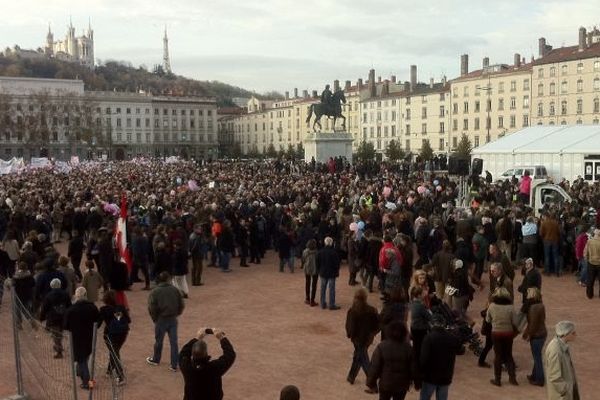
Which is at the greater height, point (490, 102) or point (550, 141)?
point (490, 102)

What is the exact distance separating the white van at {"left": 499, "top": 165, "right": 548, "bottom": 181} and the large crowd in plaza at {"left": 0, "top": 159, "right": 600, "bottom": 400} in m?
7.40

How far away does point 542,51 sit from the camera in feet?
284

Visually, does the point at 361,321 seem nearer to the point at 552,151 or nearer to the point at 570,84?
the point at 552,151

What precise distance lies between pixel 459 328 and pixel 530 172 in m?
25.5

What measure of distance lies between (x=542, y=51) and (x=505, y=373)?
276ft

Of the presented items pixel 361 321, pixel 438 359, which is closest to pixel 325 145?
pixel 361 321

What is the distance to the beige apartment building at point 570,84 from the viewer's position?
76500 mm

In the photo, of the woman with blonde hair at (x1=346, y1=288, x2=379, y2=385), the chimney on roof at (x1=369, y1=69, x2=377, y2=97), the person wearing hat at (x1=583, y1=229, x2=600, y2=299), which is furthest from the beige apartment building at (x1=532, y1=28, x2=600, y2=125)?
the woman with blonde hair at (x1=346, y1=288, x2=379, y2=385)

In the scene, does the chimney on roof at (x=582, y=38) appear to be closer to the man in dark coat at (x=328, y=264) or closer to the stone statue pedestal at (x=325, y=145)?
the stone statue pedestal at (x=325, y=145)

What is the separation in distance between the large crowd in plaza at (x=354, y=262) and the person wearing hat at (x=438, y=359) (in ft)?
0.05

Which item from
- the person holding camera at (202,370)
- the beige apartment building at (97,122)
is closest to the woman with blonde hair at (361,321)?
the person holding camera at (202,370)

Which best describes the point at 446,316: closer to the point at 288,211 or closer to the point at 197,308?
the point at 197,308

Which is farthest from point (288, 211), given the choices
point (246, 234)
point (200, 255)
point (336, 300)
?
point (336, 300)

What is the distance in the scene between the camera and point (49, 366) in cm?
882
